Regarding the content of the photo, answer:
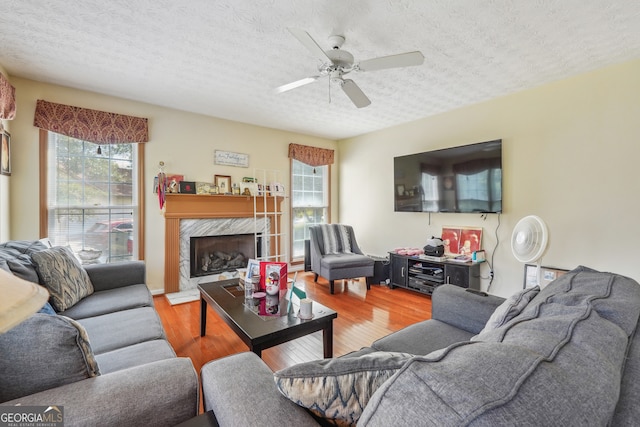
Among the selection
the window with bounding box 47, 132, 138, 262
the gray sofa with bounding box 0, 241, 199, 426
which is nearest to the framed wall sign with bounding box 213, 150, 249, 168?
the window with bounding box 47, 132, 138, 262

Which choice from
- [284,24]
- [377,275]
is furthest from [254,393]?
[377,275]

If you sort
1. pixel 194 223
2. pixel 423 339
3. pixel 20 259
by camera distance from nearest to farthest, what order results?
1. pixel 423 339
2. pixel 20 259
3. pixel 194 223

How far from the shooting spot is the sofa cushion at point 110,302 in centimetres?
192

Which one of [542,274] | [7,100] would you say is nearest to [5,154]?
[7,100]

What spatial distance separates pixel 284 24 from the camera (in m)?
2.01

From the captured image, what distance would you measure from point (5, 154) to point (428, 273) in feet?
15.4

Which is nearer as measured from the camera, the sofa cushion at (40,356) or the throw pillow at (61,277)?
the sofa cushion at (40,356)

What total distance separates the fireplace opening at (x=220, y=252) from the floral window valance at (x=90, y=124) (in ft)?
4.92

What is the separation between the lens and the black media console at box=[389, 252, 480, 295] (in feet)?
11.0

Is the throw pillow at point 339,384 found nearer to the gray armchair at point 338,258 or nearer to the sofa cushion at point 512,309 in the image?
the sofa cushion at point 512,309

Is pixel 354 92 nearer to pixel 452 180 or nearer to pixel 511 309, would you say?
pixel 511 309

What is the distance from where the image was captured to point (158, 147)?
12.0ft

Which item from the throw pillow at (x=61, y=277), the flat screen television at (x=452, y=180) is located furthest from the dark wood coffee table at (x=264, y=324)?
the flat screen television at (x=452, y=180)

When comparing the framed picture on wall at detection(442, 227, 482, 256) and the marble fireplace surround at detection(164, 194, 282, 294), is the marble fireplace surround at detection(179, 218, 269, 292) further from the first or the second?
the framed picture on wall at detection(442, 227, 482, 256)
